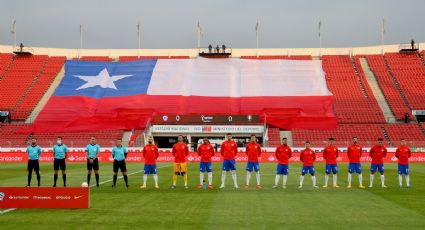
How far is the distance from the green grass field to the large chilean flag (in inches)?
1696

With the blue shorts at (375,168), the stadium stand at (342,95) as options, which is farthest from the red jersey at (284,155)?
the stadium stand at (342,95)

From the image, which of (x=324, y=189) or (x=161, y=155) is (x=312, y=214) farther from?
(x=161, y=155)

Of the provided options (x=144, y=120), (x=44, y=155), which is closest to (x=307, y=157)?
(x=44, y=155)

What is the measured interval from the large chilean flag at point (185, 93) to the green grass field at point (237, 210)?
4307 centimetres

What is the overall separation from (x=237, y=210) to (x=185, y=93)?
54.9 m

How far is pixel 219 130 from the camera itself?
6222 cm

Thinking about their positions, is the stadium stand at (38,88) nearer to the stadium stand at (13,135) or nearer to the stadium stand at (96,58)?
the stadium stand at (13,135)

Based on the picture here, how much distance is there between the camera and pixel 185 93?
70562 mm

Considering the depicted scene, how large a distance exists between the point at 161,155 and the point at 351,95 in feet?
101

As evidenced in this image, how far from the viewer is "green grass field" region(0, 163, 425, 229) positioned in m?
13.5

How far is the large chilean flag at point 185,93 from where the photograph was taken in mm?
65750

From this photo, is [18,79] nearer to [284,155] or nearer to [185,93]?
[185,93]

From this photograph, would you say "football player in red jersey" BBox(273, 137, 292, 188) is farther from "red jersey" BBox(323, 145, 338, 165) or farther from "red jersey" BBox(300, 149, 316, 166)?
"red jersey" BBox(323, 145, 338, 165)

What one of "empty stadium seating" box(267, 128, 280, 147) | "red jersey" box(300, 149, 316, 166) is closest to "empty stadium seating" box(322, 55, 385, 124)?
"empty stadium seating" box(267, 128, 280, 147)
